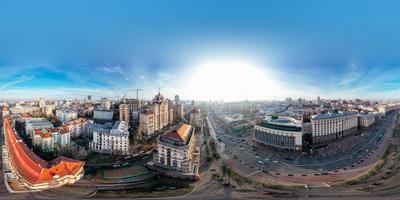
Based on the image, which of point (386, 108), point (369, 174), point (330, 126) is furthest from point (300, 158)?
point (386, 108)

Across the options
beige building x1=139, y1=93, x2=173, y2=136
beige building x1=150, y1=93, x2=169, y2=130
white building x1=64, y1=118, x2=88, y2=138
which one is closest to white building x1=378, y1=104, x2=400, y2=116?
beige building x1=139, y1=93, x2=173, y2=136

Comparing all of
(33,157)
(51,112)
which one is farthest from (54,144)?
(51,112)

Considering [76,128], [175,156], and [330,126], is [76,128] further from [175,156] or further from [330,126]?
[330,126]

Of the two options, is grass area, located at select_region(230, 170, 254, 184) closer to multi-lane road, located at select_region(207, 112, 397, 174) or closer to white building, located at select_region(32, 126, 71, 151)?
multi-lane road, located at select_region(207, 112, 397, 174)

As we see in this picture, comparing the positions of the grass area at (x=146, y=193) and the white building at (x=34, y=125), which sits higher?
the white building at (x=34, y=125)

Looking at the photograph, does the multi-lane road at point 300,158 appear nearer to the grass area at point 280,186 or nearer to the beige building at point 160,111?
the grass area at point 280,186

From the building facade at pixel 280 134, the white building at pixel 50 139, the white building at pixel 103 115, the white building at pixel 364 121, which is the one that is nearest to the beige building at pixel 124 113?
the white building at pixel 103 115

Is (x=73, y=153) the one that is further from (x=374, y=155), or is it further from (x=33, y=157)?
(x=374, y=155)
